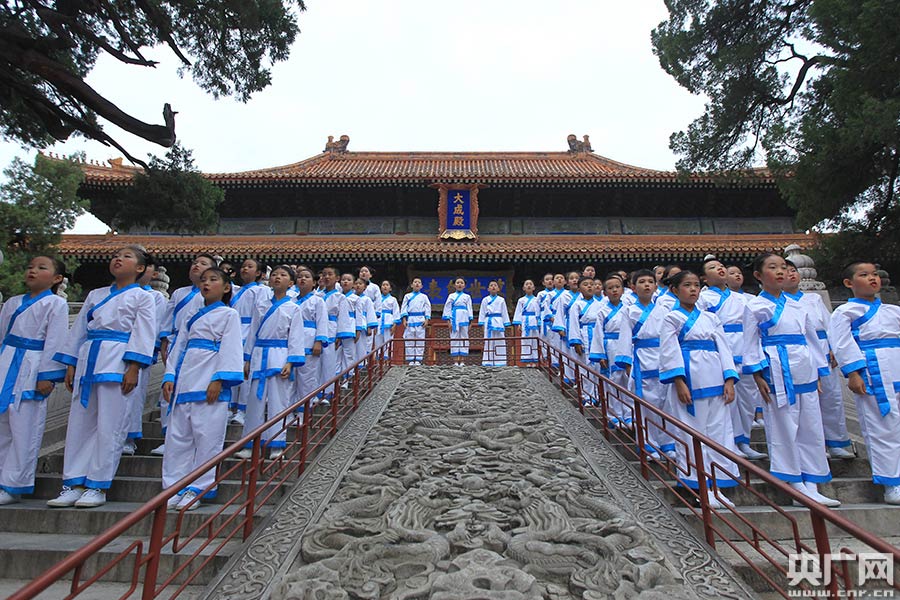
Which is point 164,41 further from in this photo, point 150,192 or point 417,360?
point 417,360

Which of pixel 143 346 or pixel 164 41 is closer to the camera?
pixel 143 346

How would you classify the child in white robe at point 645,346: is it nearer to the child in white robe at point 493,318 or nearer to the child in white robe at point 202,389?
the child in white robe at point 202,389

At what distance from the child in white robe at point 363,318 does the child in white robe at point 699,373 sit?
568 cm

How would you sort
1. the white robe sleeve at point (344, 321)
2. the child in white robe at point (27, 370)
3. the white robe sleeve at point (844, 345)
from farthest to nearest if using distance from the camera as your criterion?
the white robe sleeve at point (344, 321), the white robe sleeve at point (844, 345), the child in white robe at point (27, 370)

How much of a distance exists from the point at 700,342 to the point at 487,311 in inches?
265

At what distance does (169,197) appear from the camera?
6223 mm

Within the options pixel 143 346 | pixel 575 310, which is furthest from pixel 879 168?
pixel 143 346

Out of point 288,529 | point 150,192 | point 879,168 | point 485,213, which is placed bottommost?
point 288,529

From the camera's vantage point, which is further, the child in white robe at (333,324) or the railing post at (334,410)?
the child in white robe at (333,324)

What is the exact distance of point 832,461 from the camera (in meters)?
4.49

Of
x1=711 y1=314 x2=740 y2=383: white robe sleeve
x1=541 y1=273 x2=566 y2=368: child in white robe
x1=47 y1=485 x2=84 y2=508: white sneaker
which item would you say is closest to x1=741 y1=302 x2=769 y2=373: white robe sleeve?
x1=711 y1=314 x2=740 y2=383: white robe sleeve

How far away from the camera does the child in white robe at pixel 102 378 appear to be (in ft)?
12.8

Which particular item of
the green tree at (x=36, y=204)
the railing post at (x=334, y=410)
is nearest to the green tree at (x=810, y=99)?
the railing post at (x=334, y=410)

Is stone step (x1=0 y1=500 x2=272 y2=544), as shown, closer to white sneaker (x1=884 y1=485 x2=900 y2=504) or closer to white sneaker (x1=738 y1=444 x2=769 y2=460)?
white sneaker (x1=738 y1=444 x2=769 y2=460)
